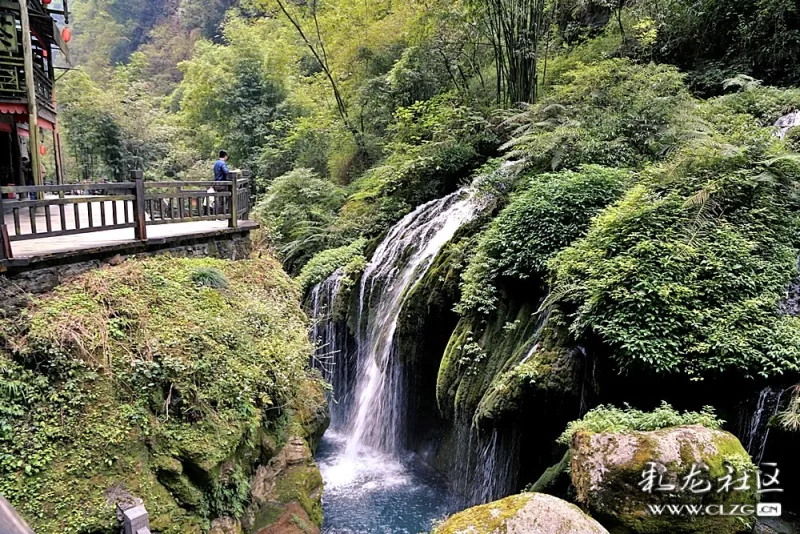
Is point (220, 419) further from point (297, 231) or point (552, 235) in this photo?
point (297, 231)

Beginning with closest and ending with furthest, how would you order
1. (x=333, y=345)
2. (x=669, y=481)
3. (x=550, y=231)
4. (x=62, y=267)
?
(x=669, y=481)
(x=62, y=267)
(x=550, y=231)
(x=333, y=345)

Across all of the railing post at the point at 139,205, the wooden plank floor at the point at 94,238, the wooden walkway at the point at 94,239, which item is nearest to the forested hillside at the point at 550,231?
the wooden plank floor at the point at 94,238

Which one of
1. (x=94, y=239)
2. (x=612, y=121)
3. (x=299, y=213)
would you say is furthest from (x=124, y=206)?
(x=299, y=213)

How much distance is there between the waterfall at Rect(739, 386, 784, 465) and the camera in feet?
15.4

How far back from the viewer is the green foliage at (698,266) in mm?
5094

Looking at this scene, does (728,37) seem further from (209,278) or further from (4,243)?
(4,243)

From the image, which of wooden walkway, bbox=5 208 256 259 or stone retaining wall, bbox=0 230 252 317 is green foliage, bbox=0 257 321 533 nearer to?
stone retaining wall, bbox=0 230 252 317

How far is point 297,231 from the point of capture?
1540 cm

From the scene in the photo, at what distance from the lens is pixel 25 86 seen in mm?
10109

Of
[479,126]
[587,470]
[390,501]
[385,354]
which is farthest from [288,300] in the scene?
[479,126]

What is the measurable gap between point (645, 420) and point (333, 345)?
8159mm

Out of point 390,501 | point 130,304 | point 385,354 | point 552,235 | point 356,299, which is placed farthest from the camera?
point 356,299

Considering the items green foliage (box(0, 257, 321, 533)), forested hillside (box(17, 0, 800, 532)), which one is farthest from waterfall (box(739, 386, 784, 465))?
green foliage (box(0, 257, 321, 533))

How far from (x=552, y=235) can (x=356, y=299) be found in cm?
538
